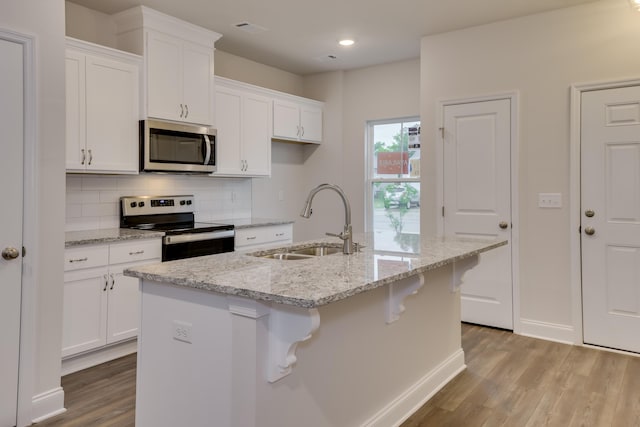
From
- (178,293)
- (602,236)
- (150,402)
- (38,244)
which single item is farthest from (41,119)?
(602,236)

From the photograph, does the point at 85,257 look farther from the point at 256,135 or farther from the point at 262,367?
the point at 256,135

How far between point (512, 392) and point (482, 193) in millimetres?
1784

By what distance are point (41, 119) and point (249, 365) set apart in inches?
68.6

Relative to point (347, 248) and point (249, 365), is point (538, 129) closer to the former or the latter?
point (347, 248)

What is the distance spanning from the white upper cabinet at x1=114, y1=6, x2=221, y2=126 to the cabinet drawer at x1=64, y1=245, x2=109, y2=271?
3.65 ft

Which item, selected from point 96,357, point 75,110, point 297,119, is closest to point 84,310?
point 96,357

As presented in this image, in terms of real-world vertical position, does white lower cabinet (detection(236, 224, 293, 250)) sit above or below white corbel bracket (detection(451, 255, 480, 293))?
above

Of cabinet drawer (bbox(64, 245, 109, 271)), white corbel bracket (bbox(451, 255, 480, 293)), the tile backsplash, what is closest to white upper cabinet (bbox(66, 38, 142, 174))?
the tile backsplash

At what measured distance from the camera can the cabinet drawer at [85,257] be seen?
2.99 meters

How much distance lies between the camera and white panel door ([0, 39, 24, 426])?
2.30m

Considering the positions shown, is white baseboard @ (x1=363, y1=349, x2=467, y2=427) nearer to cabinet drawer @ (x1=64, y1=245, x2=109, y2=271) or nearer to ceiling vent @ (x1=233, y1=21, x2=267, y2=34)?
cabinet drawer @ (x1=64, y1=245, x2=109, y2=271)

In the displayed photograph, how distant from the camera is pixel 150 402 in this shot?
1950 millimetres

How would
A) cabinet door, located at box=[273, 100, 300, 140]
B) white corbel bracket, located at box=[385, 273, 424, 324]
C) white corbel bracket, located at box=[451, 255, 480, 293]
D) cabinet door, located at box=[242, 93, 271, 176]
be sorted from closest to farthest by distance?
1. white corbel bracket, located at box=[385, 273, 424, 324]
2. white corbel bracket, located at box=[451, 255, 480, 293]
3. cabinet door, located at box=[242, 93, 271, 176]
4. cabinet door, located at box=[273, 100, 300, 140]

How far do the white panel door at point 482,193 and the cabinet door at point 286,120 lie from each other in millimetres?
1685
